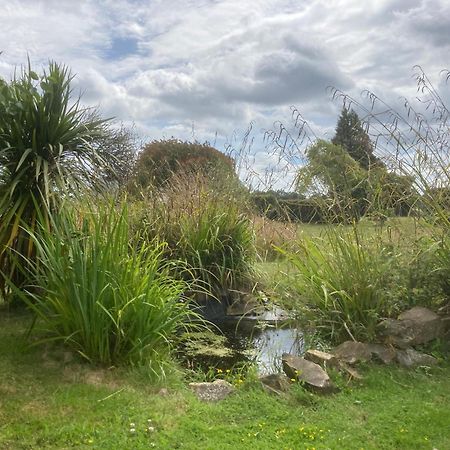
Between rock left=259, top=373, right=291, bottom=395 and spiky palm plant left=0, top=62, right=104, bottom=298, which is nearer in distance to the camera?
rock left=259, top=373, right=291, bottom=395

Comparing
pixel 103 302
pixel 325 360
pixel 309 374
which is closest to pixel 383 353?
pixel 325 360

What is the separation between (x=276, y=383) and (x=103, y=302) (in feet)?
4.87

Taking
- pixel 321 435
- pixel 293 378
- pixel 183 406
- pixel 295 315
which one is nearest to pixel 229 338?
pixel 295 315

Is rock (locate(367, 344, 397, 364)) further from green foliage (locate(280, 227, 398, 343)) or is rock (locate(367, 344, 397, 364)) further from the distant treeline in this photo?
the distant treeline

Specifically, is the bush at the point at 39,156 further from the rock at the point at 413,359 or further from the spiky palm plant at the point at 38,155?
the rock at the point at 413,359

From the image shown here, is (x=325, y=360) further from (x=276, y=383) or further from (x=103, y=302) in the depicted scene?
(x=103, y=302)

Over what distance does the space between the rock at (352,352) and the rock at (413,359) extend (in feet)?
0.94

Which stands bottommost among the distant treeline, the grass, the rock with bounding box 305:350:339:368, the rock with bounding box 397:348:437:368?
the grass

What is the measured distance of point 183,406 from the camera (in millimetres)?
4262

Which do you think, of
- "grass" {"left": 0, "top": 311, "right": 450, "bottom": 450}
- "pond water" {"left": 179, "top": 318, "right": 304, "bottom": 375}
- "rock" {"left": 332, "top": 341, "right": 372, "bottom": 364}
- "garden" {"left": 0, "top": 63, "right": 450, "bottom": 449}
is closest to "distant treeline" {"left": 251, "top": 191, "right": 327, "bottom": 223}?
"garden" {"left": 0, "top": 63, "right": 450, "bottom": 449}

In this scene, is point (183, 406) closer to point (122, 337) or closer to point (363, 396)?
point (122, 337)

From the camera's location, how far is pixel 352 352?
5.26 m

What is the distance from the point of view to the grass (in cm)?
369

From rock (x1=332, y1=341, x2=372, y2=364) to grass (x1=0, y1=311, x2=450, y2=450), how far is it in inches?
9.2
